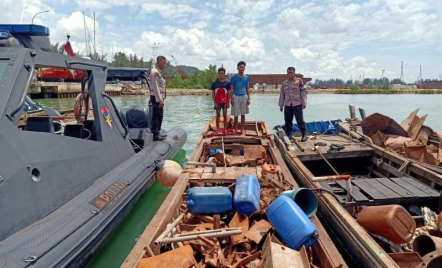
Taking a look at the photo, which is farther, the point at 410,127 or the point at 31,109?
the point at 31,109

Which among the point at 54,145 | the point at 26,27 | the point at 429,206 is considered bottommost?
the point at 429,206

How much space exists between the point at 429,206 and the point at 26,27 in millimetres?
6161

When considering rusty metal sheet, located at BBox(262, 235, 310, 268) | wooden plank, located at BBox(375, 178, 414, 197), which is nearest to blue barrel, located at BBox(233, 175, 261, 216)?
rusty metal sheet, located at BBox(262, 235, 310, 268)

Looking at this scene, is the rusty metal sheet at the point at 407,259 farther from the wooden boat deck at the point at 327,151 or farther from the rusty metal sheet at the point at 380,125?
the rusty metal sheet at the point at 380,125

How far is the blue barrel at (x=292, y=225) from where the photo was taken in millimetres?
2924

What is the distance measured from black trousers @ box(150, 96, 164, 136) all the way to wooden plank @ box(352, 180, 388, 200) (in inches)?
175

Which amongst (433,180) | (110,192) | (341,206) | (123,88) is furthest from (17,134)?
(123,88)

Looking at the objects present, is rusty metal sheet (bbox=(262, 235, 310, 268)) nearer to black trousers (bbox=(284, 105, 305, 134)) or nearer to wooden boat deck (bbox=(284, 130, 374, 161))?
wooden boat deck (bbox=(284, 130, 374, 161))

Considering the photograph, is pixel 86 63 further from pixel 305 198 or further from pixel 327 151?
pixel 327 151

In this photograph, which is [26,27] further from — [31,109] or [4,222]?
[31,109]

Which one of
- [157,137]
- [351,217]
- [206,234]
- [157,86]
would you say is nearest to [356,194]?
[351,217]

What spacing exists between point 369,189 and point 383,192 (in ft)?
0.64

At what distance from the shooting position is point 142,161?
6.23 m

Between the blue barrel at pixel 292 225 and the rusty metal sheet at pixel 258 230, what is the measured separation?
20 centimetres
